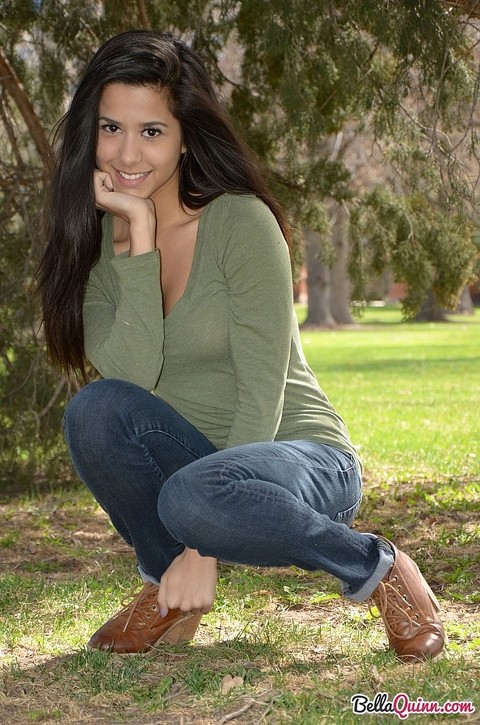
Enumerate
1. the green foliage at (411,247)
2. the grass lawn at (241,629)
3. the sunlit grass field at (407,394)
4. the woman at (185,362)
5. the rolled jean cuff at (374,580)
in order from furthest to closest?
1. the sunlit grass field at (407,394)
2. the green foliage at (411,247)
3. the rolled jean cuff at (374,580)
4. the woman at (185,362)
5. the grass lawn at (241,629)

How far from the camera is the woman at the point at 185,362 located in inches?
101

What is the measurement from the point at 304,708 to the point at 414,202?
3828 mm

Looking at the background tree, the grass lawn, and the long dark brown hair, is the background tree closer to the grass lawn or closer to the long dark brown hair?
the grass lawn

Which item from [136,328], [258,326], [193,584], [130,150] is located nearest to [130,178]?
[130,150]

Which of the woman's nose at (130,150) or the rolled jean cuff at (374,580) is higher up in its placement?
the woman's nose at (130,150)

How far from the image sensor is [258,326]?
2.70 metres

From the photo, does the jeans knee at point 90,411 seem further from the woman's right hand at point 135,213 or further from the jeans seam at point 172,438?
the woman's right hand at point 135,213

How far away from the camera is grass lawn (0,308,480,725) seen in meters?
2.44

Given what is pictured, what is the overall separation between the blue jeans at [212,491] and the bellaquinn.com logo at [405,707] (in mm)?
361

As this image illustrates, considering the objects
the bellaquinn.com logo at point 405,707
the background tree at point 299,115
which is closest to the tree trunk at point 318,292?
the background tree at point 299,115

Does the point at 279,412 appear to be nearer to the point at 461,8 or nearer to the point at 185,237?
the point at 185,237

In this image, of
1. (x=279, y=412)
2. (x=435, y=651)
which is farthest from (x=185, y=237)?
(x=435, y=651)

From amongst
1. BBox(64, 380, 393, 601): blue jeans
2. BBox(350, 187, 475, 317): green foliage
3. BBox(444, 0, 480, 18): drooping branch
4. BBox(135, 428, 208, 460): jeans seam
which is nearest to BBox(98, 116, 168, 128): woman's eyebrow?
BBox(64, 380, 393, 601): blue jeans

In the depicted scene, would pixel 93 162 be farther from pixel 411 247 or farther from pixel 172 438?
pixel 411 247
